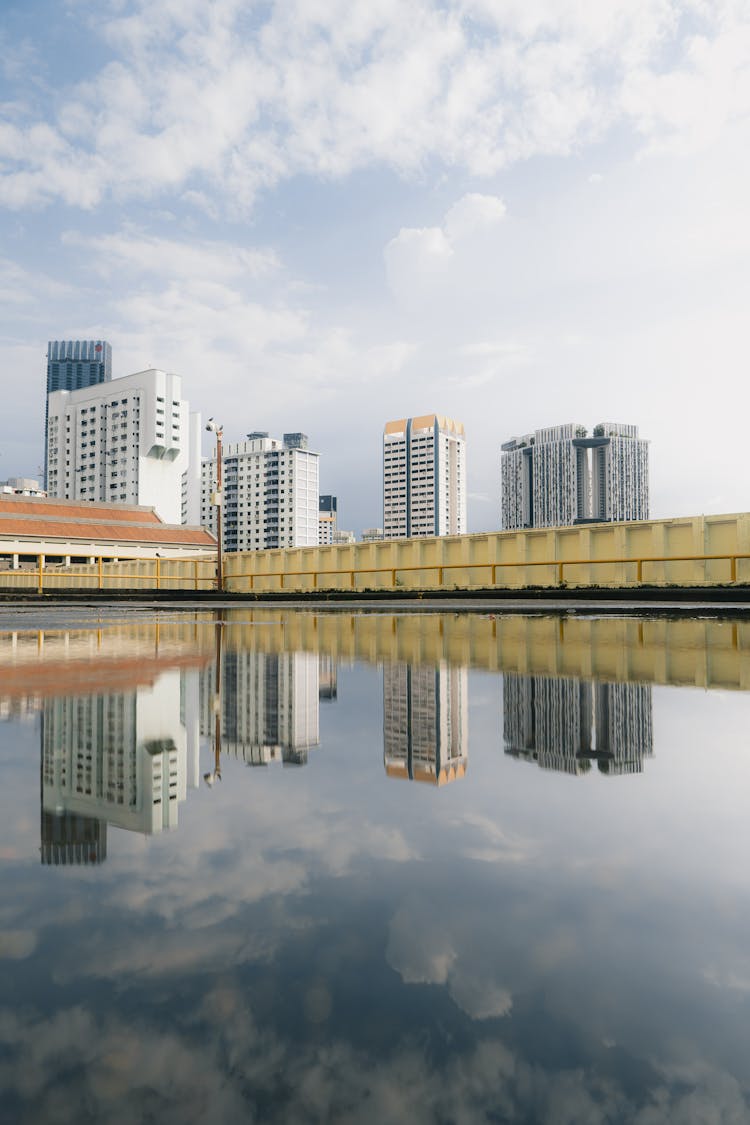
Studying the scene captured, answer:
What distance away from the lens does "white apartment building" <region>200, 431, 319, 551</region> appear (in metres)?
172

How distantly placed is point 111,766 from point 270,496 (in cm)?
17436

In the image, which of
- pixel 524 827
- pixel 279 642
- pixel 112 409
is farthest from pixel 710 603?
pixel 112 409

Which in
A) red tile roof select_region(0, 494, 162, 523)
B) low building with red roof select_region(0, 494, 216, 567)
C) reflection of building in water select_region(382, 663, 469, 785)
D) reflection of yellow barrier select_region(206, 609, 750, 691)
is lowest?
reflection of building in water select_region(382, 663, 469, 785)

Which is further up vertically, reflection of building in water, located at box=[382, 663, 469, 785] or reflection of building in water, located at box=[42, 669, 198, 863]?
reflection of building in water, located at box=[42, 669, 198, 863]

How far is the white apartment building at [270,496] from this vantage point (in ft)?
566

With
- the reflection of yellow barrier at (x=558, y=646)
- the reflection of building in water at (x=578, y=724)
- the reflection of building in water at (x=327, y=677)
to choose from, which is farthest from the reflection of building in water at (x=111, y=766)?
the reflection of yellow barrier at (x=558, y=646)

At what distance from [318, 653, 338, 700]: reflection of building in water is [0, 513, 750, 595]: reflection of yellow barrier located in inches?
612

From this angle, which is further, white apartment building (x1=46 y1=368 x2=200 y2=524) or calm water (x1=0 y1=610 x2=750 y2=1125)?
white apartment building (x1=46 y1=368 x2=200 y2=524)

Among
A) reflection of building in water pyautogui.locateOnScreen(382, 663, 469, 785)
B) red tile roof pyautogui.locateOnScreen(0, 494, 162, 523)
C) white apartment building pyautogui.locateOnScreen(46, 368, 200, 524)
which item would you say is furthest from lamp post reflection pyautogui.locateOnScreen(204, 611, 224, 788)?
white apartment building pyautogui.locateOnScreen(46, 368, 200, 524)

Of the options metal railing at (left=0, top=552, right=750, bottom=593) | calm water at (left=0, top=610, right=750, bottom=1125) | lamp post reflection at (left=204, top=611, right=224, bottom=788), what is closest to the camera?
calm water at (left=0, top=610, right=750, bottom=1125)

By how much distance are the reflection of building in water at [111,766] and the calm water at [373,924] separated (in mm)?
15

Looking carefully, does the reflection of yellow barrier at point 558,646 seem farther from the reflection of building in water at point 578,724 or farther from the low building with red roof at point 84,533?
the low building with red roof at point 84,533

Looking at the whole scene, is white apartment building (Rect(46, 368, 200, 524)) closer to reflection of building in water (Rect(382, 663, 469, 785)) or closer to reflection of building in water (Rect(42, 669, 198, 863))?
reflection of building in water (Rect(382, 663, 469, 785))

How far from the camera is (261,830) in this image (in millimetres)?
1950
